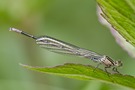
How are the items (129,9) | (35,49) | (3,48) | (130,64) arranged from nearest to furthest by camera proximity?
(129,9), (130,64), (35,49), (3,48)

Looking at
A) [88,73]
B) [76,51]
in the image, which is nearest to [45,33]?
[76,51]

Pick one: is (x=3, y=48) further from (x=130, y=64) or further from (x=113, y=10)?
(x=113, y=10)

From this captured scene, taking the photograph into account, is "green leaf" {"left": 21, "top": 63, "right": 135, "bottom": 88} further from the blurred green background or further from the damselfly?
the blurred green background

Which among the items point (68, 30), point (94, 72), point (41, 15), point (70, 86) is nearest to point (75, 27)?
point (68, 30)

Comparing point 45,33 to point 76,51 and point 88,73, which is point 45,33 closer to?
point 76,51

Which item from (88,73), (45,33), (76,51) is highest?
(45,33)

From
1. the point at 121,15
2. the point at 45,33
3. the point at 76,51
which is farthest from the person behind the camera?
the point at 45,33

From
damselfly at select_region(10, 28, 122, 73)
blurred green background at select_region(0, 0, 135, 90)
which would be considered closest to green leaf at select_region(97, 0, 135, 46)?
damselfly at select_region(10, 28, 122, 73)

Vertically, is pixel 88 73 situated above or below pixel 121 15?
below

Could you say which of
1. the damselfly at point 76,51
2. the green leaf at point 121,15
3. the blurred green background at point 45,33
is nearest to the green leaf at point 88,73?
the green leaf at point 121,15
